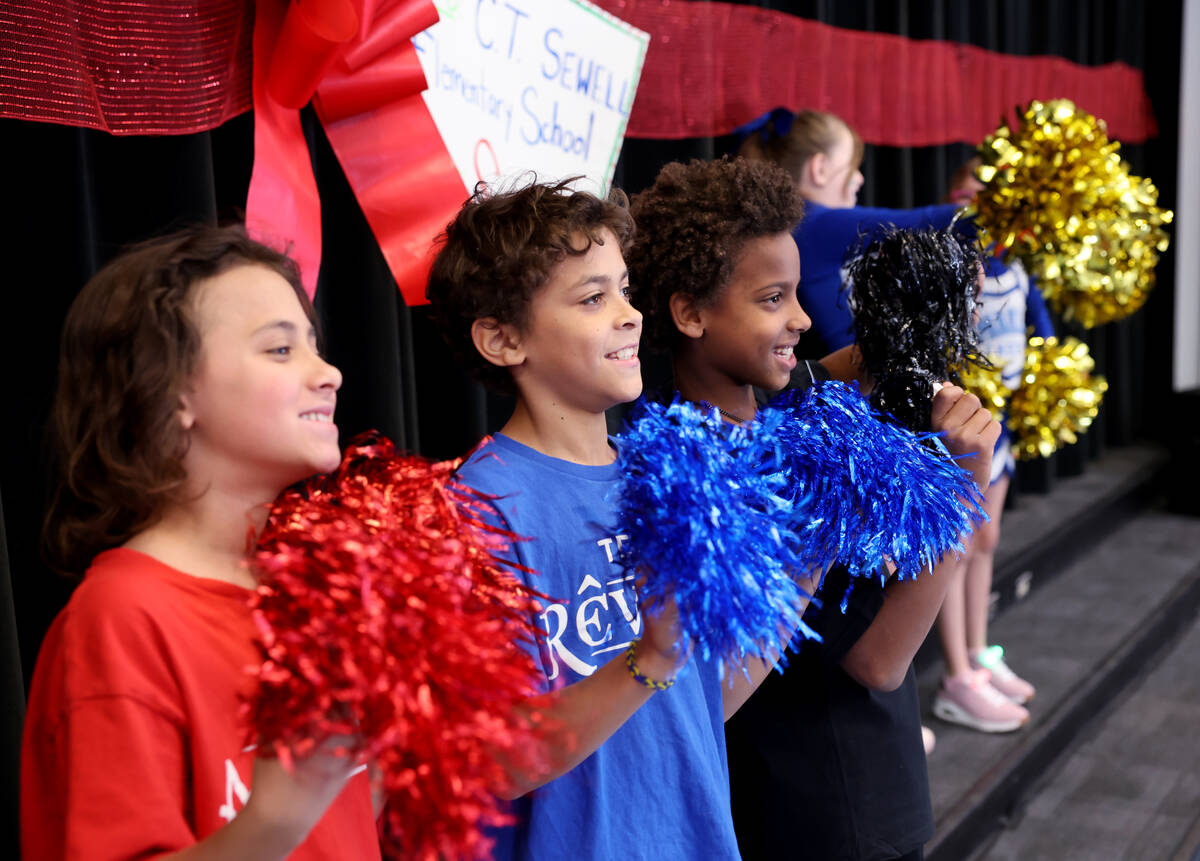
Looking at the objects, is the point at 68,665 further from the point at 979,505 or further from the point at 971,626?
the point at 971,626

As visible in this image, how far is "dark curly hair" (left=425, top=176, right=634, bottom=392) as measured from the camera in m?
1.05

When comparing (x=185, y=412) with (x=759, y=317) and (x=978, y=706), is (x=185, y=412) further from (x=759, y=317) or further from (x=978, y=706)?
(x=978, y=706)

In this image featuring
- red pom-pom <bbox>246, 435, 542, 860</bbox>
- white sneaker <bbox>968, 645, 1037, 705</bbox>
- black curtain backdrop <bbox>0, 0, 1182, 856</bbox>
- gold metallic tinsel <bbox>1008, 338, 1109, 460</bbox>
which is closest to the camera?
red pom-pom <bbox>246, 435, 542, 860</bbox>

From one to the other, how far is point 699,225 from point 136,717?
804mm

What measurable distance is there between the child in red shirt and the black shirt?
58 centimetres

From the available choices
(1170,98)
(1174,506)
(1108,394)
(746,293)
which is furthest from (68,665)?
(1170,98)

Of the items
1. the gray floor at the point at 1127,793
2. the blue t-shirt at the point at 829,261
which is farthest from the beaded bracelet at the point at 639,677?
the gray floor at the point at 1127,793

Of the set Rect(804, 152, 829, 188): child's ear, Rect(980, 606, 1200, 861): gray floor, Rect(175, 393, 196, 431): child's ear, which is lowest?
Rect(980, 606, 1200, 861): gray floor

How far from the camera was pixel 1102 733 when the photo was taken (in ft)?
9.73

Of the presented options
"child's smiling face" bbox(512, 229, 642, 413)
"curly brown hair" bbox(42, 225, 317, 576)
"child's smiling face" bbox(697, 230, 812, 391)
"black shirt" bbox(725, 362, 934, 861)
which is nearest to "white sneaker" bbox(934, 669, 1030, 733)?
"black shirt" bbox(725, 362, 934, 861)

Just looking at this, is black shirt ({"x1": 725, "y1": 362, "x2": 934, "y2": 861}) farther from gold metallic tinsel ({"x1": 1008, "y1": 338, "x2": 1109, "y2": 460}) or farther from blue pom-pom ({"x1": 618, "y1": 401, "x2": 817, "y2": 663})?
gold metallic tinsel ({"x1": 1008, "y1": 338, "x2": 1109, "y2": 460})

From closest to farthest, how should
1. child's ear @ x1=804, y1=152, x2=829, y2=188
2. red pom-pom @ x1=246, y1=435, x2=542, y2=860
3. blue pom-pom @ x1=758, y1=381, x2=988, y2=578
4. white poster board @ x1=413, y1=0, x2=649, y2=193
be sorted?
1. red pom-pom @ x1=246, y1=435, x2=542, y2=860
2. blue pom-pom @ x1=758, y1=381, x2=988, y2=578
3. white poster board @ x1=413, y1=0, x2=649, y2=193
4. child's ear @ x1=804, y1=152, x2=829, y2=188

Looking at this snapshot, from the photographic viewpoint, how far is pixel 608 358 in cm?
104

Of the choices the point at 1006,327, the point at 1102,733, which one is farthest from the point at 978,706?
the point at 1006,327
